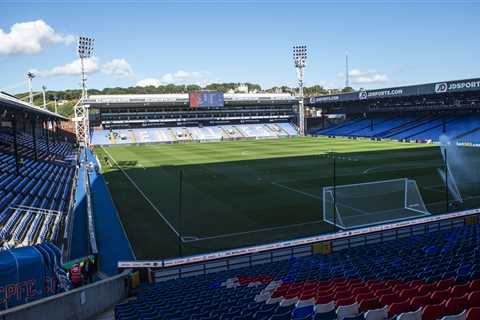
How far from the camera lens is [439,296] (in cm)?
775

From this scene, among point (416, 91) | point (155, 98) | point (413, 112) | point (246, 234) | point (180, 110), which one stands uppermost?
point (155, 98)

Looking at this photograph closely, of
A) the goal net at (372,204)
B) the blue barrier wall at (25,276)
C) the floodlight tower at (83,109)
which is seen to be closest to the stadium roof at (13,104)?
the blue barrier wall at (25,276)

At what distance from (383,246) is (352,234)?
1938 mm

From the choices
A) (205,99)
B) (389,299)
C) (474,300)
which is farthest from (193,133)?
(474,300)

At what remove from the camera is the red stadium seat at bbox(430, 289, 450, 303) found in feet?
24.8

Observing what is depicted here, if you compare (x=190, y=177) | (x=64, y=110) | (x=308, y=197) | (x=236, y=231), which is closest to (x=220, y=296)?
(x=236, y=231)

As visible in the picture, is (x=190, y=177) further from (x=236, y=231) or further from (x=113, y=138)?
(x=113, y=138)

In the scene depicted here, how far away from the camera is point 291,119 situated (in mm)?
111938

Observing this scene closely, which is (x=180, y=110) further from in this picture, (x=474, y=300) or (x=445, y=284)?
(x=474, y=300)

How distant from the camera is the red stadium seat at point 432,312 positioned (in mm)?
6567

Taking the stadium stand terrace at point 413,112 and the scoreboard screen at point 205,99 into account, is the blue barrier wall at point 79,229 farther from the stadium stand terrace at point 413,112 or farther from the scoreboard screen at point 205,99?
the scoreboard screen at point 205,99

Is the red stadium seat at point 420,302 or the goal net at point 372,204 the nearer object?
the red stadium seat at point 420,302

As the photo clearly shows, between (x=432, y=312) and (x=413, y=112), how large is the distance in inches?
3381

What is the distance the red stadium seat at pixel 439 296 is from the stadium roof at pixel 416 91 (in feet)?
194
